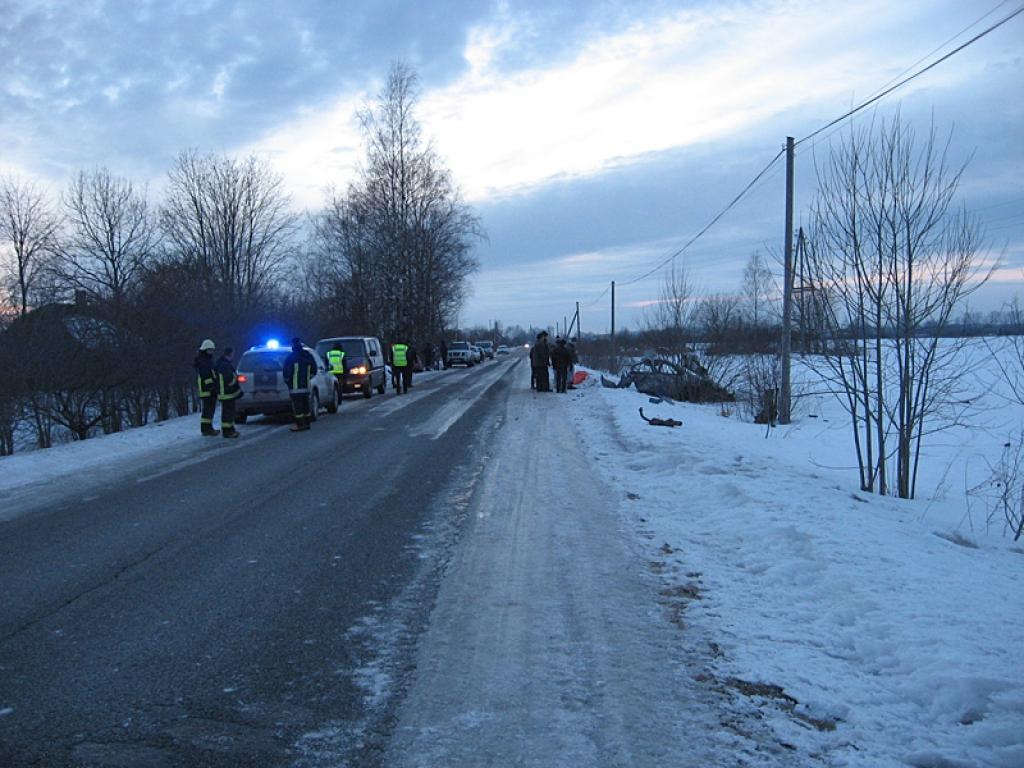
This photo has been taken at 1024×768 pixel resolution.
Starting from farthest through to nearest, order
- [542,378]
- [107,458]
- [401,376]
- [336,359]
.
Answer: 1. [401,376]
2. [542,378]
3. [336,359]
4. [107,458]

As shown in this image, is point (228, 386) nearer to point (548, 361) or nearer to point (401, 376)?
point (401, 376)

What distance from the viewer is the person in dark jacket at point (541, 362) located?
77.7 feet

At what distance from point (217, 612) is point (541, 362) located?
19.7 metres

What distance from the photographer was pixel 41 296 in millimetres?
29203

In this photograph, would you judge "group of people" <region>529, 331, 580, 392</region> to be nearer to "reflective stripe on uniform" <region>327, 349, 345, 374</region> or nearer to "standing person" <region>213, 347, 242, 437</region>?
"reflective stripe on uniform" <region>327, 349, 345, 374</region>

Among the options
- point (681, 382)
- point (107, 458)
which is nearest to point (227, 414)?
point (107, 458)

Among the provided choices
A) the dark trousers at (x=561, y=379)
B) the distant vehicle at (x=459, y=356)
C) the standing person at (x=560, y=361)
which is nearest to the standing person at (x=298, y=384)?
the standing person at (x=560, y=361)

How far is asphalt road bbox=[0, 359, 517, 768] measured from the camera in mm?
3046

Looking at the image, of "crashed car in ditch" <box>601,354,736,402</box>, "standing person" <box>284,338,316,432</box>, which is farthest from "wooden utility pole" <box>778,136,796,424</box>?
"standing person" <box>284,338,316,432</box>

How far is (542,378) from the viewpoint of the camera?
79.6 feet

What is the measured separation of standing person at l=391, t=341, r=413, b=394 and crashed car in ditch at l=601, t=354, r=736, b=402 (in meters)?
7.86

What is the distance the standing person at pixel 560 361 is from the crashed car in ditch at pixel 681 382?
8.34 feet

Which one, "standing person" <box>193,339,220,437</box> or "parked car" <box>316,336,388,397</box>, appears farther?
"parked car" <box>316,336,388,397</box>

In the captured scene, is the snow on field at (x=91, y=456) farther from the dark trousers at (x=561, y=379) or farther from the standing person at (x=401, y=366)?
the dark trousers at (x=561, y=379)
